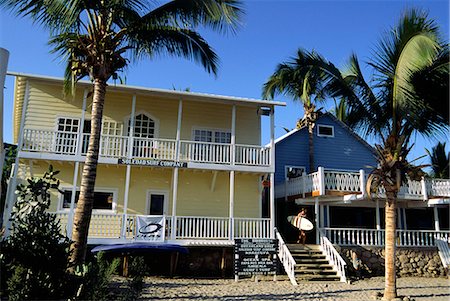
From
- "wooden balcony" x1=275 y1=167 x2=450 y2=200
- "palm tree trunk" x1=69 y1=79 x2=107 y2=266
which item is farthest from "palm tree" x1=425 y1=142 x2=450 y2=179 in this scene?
"palm tree trunk" x1=69 y1=79 x2=107 y2=266

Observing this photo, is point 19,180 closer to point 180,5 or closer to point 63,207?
point 63,207

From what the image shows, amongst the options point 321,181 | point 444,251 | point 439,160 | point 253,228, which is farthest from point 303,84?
point 439,160

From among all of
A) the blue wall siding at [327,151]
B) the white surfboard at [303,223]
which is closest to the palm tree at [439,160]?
the blue wall siding at [327,151]

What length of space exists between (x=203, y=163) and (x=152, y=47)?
555 cm

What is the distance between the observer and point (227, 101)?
50.1 ft

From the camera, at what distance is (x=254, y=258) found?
42.1 feet

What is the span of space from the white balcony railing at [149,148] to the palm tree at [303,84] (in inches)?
120

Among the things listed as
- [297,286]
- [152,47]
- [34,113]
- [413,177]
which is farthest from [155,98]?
[413,177]

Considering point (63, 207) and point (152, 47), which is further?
point (63, 207)

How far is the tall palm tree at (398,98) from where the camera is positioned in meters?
8.95

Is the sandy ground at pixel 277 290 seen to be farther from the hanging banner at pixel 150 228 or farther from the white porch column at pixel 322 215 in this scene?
the white porch column at pixel 322 215

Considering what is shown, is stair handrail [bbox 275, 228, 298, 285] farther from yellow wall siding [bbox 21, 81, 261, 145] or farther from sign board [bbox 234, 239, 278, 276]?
yellow wall siding [bbox 21, 81, 261, 145]

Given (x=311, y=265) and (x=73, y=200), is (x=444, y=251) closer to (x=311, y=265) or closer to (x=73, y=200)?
(x=311, y=265)

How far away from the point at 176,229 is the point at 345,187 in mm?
6976
